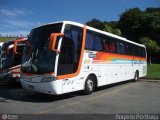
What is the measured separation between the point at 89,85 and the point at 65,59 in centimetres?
254

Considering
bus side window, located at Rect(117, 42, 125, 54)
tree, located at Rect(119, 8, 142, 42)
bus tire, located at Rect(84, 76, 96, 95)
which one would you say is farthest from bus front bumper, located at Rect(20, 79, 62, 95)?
tree, located at Rect(119, 8, 142, 42)

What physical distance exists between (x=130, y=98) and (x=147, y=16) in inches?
2000

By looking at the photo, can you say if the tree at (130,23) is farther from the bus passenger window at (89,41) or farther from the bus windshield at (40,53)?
the bus windshield at (40,53)

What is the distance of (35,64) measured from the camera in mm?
11922

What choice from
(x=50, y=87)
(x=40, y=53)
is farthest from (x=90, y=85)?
(x=40, y=53)

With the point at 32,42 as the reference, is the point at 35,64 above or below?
below

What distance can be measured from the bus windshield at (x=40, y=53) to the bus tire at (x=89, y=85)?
9.16 ft

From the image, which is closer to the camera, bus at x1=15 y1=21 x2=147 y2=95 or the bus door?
bus at x1=15 y1=21 x2=147 y2=95

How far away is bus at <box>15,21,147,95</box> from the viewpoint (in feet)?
37.7

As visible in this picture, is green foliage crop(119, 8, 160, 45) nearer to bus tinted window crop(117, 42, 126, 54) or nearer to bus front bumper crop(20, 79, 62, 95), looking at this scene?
bus tinted window crop(117, 42, 126, 54)

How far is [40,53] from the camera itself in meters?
11.9

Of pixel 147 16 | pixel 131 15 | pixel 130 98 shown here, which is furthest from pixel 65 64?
pixel 131 15

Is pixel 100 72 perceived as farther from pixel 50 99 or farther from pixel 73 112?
pixel 73 112

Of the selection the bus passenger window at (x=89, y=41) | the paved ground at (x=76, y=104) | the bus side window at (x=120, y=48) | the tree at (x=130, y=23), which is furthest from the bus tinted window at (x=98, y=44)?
the tree at (x=130, y=23)
